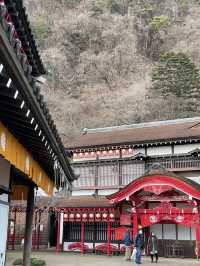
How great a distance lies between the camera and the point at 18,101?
4.47 metres

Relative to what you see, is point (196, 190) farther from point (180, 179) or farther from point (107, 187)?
point (107, 187)

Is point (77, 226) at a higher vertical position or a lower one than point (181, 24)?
lower

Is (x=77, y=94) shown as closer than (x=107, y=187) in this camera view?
No

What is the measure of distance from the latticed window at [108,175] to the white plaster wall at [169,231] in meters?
4.33

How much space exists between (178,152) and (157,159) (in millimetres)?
1323

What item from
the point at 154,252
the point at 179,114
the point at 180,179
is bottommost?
the point at 154,252

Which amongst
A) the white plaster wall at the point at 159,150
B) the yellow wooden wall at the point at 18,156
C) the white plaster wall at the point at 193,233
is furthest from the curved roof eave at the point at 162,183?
the yellow wooden wall at the point at 18,156

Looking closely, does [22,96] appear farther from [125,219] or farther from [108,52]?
[108,52]

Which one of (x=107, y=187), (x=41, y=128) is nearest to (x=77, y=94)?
(x=107, y=187)

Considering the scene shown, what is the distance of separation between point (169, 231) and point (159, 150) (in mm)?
4992

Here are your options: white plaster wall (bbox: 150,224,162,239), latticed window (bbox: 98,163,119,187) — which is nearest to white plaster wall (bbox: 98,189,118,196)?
latticed window (bbox: 98,163,119,187)

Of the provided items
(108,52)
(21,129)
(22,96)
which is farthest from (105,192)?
(108,52)

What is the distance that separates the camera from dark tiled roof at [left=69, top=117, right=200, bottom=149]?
24812mm

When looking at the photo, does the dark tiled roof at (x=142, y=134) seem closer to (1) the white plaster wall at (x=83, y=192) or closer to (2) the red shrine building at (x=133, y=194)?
(2) the red shrine building at (x=133, y=194)
